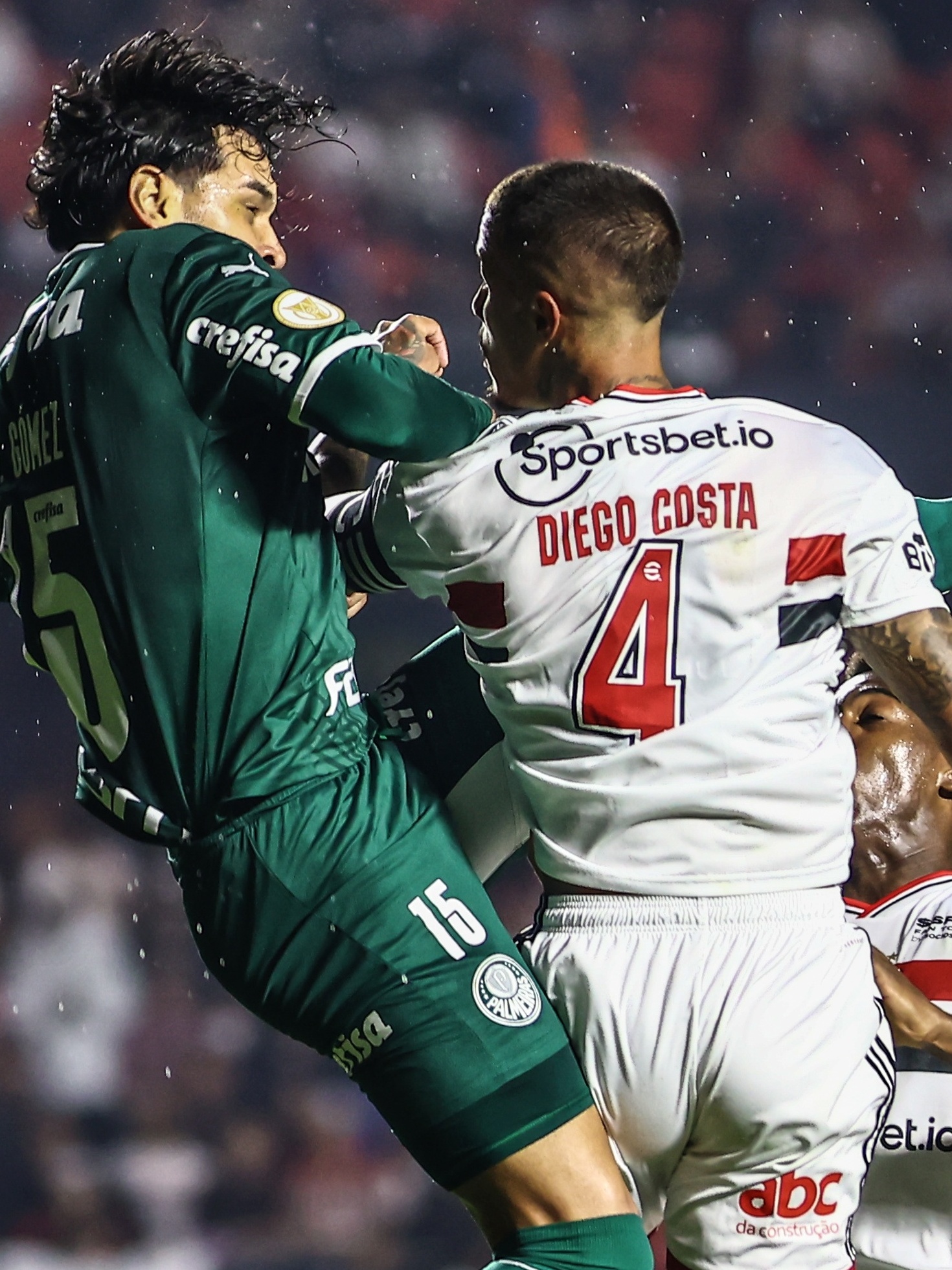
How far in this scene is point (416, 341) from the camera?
6.53ft

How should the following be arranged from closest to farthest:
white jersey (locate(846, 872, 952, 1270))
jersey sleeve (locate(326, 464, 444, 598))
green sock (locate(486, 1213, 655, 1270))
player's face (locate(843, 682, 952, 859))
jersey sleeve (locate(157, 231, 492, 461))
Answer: green sock (locate(486, 1213, 655, 1270))
jersey sleeve (locate(157, 231, 492, 461))
jersey sleeve (locate(326, 464, 444, 598))
white jersey (locate(846, 872, 952, 1270))
player's face (locate(843, 682, 952, 859))

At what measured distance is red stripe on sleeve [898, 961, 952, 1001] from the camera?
2.54 metres

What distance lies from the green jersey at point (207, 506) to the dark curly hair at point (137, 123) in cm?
17

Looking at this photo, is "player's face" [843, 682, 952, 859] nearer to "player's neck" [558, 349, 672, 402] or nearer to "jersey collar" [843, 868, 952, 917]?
"jersey collar" [843, 868, 952, 917]

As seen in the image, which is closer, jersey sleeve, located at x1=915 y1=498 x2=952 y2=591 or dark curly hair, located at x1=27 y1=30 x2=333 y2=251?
jersey sleeve, located at x1=915 y1=498 x2=952 y2=591

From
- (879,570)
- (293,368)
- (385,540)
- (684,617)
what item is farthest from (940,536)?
(293,368)

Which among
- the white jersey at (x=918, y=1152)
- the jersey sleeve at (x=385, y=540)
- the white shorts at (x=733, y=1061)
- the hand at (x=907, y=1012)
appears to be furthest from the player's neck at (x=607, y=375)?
the white jersey at (x=918, y=1152)

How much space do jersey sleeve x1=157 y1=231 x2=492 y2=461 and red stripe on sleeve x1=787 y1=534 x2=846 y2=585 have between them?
1.22 ft

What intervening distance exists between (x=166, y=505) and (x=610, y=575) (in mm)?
498

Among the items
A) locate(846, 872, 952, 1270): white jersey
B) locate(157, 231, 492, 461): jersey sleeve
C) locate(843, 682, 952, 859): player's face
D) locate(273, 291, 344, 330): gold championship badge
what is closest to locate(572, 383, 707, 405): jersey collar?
locate(157, 231, 492, 461): jersey sleeve

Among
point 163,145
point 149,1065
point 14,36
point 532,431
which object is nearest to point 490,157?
point 14,36

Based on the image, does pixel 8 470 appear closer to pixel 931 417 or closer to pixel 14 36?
pixel 14 36

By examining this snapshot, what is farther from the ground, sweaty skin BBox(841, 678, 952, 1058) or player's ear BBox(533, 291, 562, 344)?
player's ear BBox(533, 291, 562, 344)

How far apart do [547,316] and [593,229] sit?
0.11 meters
